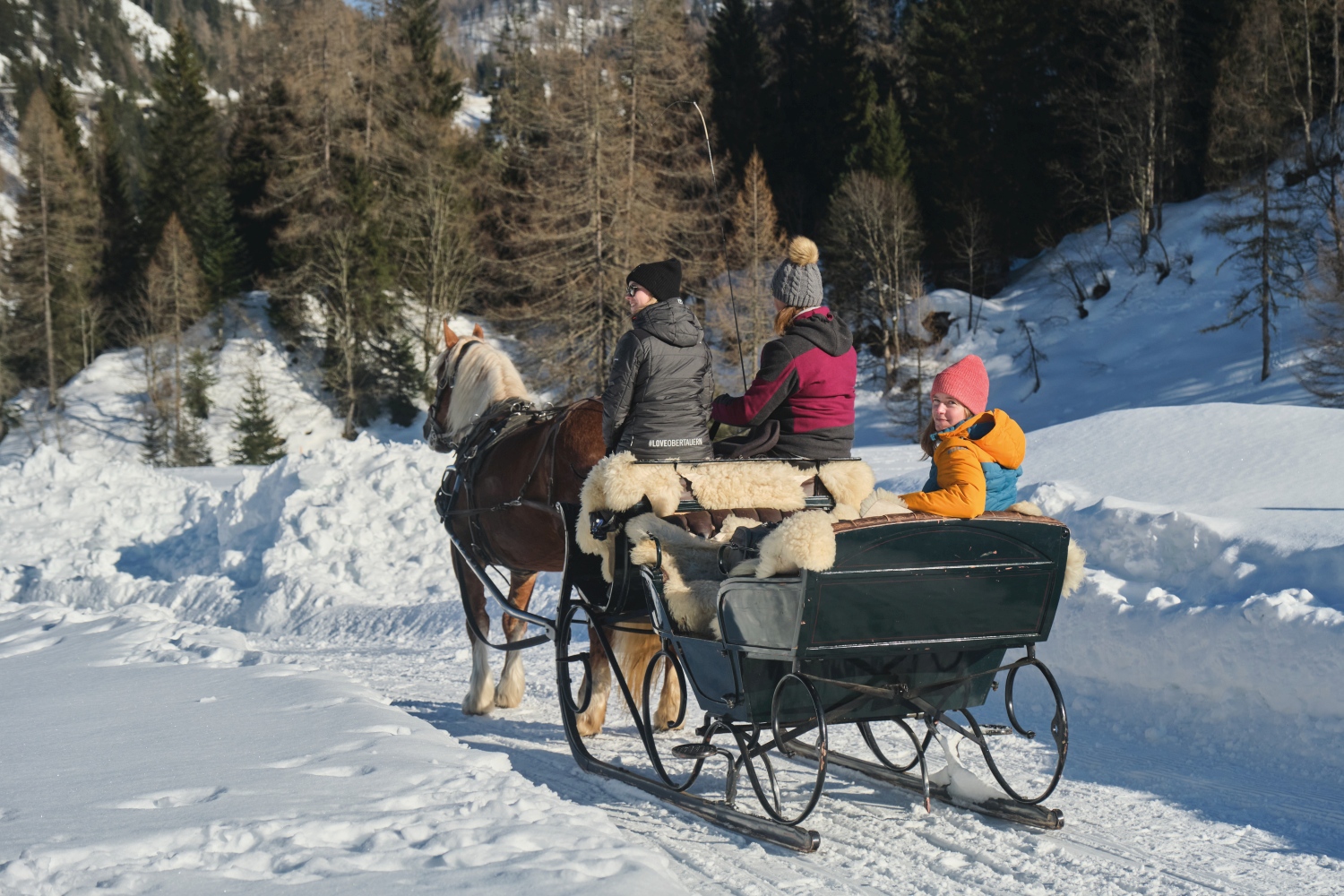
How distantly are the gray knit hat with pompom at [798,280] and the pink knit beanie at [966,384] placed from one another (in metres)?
0.83

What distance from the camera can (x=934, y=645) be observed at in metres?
3.93

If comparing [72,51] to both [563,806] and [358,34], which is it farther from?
[563,806]

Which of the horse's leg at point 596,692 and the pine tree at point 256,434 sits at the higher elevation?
the pine tree at point 256,434

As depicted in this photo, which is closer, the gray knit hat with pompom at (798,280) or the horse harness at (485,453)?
the gray knit hat with pompom at (798,280)

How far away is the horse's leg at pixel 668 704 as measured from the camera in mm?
5658

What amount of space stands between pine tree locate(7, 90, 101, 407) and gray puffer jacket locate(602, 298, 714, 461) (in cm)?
3809

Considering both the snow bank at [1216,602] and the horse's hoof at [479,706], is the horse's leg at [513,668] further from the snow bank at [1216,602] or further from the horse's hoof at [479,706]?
the snow bank at [1216,602]

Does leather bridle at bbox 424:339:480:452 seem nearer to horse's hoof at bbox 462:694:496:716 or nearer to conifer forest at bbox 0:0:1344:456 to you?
horse's hoof at bbox 462:694:496:716

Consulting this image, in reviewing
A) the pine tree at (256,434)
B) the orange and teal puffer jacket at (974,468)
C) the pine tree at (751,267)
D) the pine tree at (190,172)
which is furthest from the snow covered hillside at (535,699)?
the pine tree at (190,172)

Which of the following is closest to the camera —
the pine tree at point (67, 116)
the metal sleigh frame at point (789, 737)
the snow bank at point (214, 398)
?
the metal sleigh frame at point (789, 737)

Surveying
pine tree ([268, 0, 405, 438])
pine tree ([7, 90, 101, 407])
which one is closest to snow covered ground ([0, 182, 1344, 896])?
pine tree ([268, 0, 405, 438])

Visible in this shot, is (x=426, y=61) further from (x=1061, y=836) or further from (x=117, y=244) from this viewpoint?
(x=1061, y=836)

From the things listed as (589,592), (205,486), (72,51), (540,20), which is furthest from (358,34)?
(72,51)

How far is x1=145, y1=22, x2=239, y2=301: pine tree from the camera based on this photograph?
1508 inches
